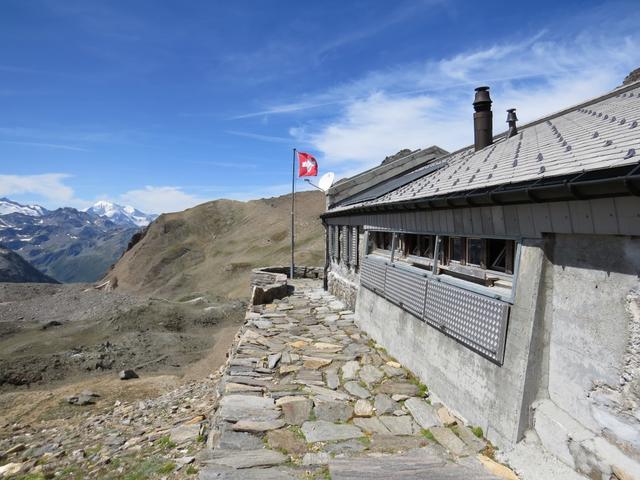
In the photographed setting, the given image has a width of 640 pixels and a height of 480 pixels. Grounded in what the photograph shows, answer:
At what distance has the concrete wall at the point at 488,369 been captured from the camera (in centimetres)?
480

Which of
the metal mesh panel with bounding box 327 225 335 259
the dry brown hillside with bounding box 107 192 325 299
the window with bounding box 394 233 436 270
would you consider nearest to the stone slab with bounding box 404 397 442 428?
the window with bounding box 394 233 436 270

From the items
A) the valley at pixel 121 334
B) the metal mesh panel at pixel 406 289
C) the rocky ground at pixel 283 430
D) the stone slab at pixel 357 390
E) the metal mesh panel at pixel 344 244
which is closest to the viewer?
the rocky ground at pixel 283 430

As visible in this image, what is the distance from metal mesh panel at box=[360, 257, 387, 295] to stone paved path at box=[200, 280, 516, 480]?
1.43 metres

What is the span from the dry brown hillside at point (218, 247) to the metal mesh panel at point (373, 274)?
29002 mm

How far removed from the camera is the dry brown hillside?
51.9 meters

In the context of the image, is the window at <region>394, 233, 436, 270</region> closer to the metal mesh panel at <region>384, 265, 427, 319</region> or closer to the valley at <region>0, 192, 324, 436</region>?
the metal mesh panel at <region>384, 265, 427, 319</region>

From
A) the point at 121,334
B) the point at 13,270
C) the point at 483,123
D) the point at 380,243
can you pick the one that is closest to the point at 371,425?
the point at 380,243

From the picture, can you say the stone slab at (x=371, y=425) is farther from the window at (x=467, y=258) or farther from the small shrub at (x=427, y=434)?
the window at (x=467, y=258)

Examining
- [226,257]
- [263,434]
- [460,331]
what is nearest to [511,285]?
[460,331]

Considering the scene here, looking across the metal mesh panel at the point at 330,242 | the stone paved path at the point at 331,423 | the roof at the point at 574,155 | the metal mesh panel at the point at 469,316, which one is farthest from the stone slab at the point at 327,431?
Answer: the metal mesh panel at the point at 330,242

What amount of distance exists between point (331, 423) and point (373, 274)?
4.86m

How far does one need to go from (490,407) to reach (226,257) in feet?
200

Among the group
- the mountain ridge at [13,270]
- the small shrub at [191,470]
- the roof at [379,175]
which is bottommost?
the mountain ridge at [13,270]

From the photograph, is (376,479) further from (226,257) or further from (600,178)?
(226,257)
